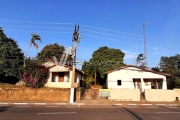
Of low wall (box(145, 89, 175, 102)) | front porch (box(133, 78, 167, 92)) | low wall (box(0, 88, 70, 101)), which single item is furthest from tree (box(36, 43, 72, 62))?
low wall (box(145, 89, 175, 102))

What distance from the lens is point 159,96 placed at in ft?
72.2

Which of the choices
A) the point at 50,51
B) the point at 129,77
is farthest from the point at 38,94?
the point at 50,51

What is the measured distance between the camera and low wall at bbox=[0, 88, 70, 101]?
68.5 feet

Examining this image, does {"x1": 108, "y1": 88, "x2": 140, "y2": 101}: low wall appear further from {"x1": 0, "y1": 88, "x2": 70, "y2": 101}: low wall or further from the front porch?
the front porch

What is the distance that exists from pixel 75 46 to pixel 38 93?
7.41 m

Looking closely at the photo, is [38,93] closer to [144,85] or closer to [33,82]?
[33,82]

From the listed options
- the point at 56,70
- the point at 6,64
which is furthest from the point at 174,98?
the point at 6,64

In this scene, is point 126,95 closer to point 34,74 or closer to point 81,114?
point 81,114

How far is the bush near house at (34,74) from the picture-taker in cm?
2509

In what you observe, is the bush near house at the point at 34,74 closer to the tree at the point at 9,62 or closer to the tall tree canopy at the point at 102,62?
the tree at the point at 9,62

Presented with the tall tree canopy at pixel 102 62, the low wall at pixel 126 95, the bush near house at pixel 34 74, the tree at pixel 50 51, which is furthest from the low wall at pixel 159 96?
the tree at pixel 50 51

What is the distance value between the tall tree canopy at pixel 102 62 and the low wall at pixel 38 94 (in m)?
14.5

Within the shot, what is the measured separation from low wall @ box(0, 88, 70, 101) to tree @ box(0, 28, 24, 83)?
21.8ft

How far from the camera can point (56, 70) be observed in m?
28.7
